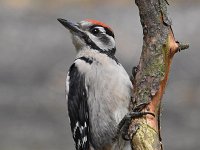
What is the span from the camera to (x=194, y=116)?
36.2ft

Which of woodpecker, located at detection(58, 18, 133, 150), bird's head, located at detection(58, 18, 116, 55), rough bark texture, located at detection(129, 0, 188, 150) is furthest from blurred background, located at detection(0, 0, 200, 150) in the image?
rough bark texture, located at detection(129, 0, 188, 150)

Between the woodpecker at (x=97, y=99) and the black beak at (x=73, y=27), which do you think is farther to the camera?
the black beak at (x=73, y=27)

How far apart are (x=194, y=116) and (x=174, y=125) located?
0.44 metres

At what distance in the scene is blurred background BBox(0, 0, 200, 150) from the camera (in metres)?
10.6

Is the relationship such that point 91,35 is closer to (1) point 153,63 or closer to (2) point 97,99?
(2) point 97,99

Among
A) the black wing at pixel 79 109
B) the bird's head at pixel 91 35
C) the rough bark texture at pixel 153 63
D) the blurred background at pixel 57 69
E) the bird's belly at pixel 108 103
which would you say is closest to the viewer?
the rough bark texture at pixel 153 63

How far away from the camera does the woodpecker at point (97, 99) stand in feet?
19.8

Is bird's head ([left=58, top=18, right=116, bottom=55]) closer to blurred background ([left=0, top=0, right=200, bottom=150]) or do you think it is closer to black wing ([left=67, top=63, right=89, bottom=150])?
black wing ([left=67, top=63, right=89, bottom=150])

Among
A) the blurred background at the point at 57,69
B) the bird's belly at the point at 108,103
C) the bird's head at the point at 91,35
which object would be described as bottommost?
the bird's belly at the point at 108,103

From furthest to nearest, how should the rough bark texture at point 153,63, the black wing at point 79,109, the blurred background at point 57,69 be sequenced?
the blurred background at point 57,69 < the black wing at point 79,109 < the rough bark texture at point 153,63

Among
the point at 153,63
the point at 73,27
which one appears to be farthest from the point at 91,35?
the point at 153,63

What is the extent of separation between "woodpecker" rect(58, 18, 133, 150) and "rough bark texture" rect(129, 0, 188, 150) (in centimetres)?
75

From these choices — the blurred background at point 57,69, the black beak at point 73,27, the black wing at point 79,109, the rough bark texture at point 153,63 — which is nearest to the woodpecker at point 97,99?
the black wing at point 79,109

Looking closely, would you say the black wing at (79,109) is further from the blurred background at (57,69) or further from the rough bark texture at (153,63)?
the blurred background at (57,69)
